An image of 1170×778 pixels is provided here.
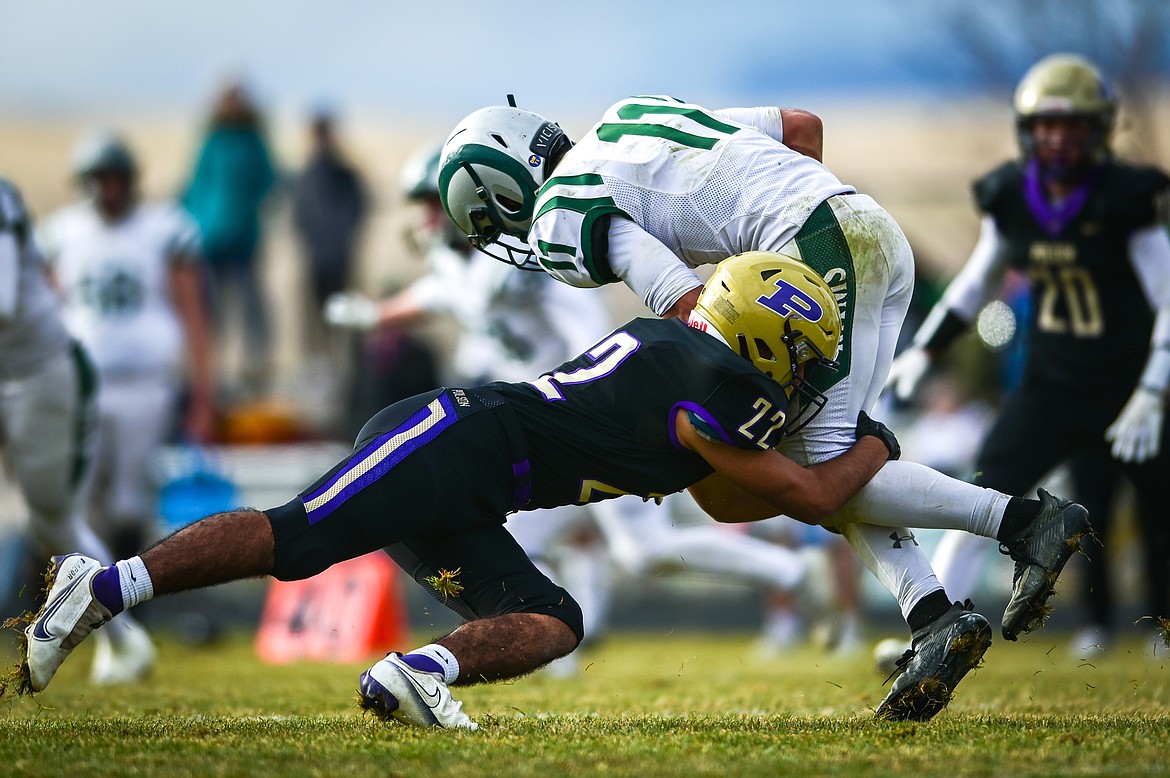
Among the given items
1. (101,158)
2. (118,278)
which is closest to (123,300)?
(118,278)

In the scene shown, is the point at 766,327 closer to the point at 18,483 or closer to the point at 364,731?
the point at 364,731

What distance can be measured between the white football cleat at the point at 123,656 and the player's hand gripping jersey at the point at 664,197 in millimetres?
3033

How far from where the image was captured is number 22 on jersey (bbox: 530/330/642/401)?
3867mm

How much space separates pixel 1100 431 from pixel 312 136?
26.7 feet

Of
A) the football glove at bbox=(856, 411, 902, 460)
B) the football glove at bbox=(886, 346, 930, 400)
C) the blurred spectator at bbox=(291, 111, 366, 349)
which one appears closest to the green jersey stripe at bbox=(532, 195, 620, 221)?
the football glove at bbox=(856, 411, 902, 460)

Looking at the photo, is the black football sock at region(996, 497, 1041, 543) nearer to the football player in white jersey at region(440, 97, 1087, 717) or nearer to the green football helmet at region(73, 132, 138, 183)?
the football player in white jersey at region(440, 97, 1087, 717)

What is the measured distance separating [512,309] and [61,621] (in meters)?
3.61

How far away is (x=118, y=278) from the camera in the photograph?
8.16m

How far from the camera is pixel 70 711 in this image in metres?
4.64

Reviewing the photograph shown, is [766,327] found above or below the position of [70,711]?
above

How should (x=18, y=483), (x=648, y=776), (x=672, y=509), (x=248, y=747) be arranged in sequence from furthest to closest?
(x=672, y=509) < (x=18, y=483) < (x=248, y=747) < (x=648, y=776)

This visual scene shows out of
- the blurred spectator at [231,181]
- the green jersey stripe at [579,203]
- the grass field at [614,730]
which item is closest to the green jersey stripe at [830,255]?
the green jersey stripe at [579,203]

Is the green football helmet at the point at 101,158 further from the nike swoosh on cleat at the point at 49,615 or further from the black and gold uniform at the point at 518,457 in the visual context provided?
the nike swoosh on cleat at the point at 49,615

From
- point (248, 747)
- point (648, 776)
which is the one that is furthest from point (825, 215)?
point (248, 747)
